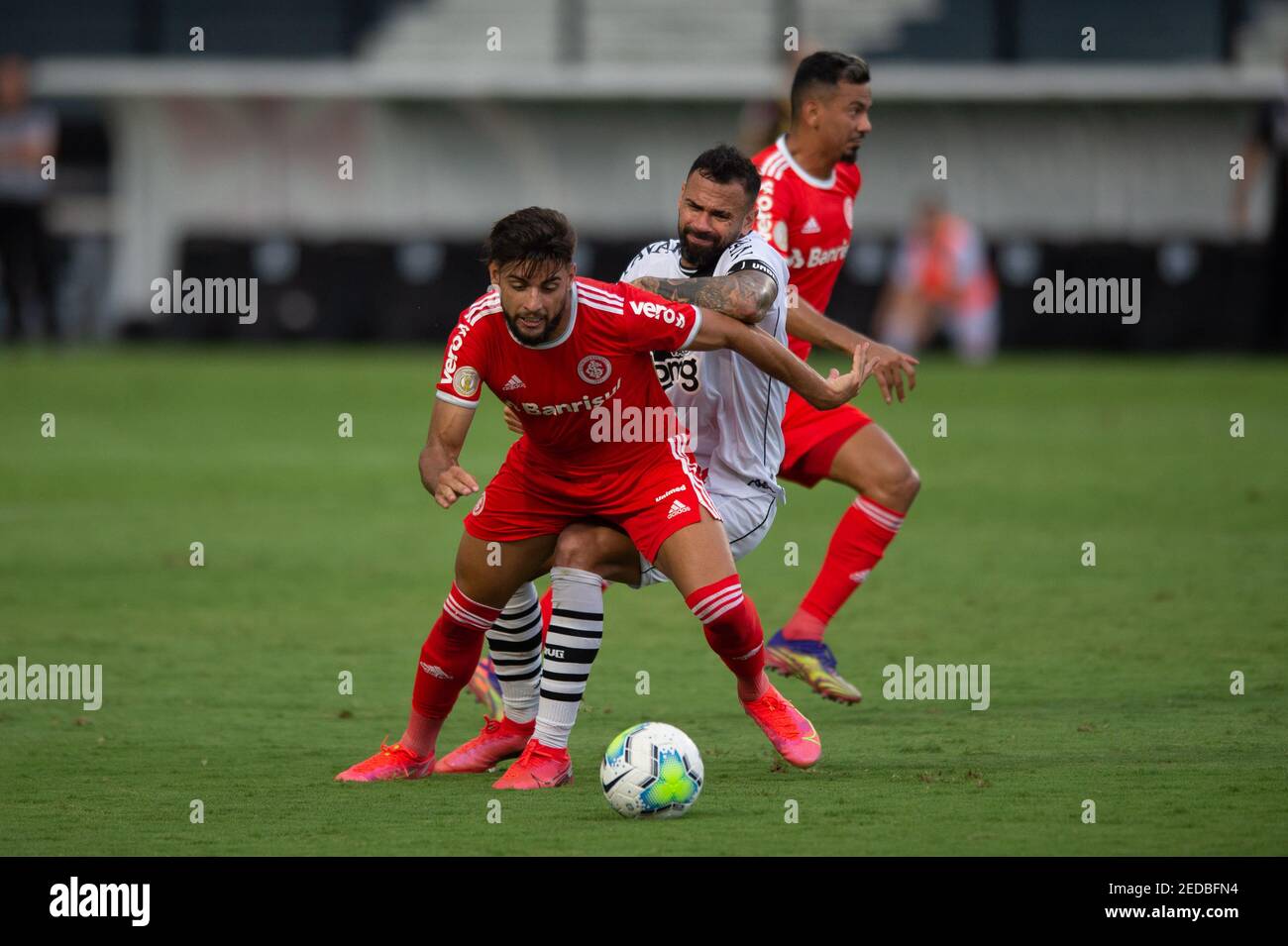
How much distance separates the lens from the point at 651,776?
6039 mm

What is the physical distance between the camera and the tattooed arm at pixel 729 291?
6.73m

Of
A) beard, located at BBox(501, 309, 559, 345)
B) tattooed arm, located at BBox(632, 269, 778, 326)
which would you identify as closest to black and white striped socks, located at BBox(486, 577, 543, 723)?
beard, located at BBox(501, 309, 559, 345)

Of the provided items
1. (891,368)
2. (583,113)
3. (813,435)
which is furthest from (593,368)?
(583,113)

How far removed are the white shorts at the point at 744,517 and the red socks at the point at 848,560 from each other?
0.87 m

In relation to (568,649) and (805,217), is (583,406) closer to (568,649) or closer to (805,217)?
(568,649)

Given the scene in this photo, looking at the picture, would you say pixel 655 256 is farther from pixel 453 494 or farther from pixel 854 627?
pixel 854 627

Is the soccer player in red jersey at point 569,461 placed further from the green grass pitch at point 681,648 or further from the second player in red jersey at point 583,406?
the green grass pitch at point 681,648

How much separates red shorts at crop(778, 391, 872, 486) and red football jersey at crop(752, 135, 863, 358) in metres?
0.27

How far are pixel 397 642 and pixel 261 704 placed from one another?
1513mm

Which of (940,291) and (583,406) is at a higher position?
(940,291)

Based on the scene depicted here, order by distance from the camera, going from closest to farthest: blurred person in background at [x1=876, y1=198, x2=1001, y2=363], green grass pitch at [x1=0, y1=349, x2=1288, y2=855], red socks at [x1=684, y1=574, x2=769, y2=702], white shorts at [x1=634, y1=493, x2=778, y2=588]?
1. green grass pitch at [x1=0, y1=349, x2=1288, y2=855]
2. red socks at [x1=684, y1=574, x2=769, y2=702]
3. white shorts at [x1=634, y1=493, x2=778, y2=588]
4. blurred person in background at [x1=876, y1=198, x2=1001, y2=363]

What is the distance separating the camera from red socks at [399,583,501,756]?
6.72m

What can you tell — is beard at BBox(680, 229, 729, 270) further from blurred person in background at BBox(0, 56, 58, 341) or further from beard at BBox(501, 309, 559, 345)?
blurred person in background at BBox(0, 56, 58, 341)

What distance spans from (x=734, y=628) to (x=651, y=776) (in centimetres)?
74
